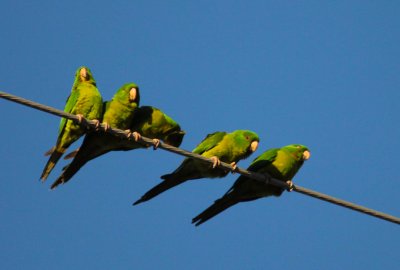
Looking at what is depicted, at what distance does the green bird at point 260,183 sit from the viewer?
9.17m

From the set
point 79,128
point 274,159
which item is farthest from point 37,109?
point 274,159

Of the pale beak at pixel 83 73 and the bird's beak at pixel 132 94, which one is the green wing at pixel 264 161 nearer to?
the bird's beak at pixel 132 94

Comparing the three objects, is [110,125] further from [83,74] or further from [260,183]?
[260,183]

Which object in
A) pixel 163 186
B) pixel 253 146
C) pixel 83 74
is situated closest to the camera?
pixel 163 186

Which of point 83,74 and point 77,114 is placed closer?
point 77,114

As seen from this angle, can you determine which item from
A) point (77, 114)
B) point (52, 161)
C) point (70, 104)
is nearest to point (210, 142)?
point (77, 114)

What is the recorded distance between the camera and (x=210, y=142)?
9383 mm

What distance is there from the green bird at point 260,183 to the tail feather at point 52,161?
2131 millimetres

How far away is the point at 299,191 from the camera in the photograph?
7.45m

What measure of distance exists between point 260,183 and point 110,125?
2297mm

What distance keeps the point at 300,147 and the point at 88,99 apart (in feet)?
10.5

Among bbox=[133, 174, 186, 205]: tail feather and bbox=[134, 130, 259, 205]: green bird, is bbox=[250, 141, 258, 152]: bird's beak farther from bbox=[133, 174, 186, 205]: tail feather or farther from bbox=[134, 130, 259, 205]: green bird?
bbox=[133, 174, 186, 205]: tail feather

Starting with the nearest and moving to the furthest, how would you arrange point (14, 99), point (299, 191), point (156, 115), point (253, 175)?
point (14, 99), point (299, 191), point (253, 175), point (156, 115)

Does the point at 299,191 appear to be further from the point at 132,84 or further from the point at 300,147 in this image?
the point at 132,84
